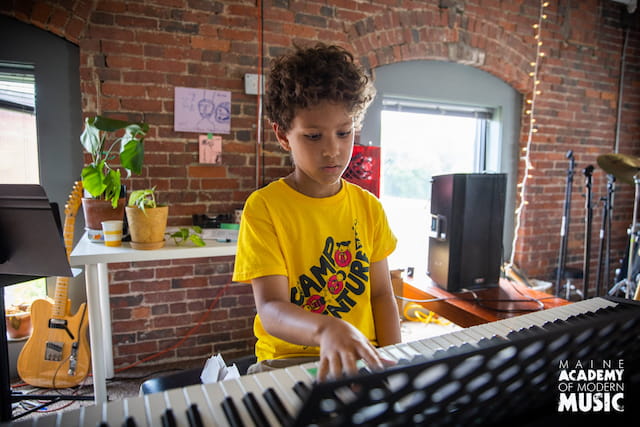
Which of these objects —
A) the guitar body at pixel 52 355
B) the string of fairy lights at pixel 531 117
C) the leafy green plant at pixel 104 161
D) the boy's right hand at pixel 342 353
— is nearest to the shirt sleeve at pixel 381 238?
the boy's right hand at pixel 342 353

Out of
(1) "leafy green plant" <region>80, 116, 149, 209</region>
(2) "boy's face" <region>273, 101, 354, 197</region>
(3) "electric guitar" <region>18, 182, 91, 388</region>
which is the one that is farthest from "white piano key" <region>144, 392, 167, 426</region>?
(3) "electric guitar" <region>18, 182, 91, 388</region>

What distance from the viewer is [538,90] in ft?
10.8

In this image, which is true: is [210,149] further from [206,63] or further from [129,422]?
[129,422]

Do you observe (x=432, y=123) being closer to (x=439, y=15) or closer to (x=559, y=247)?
(x=439, y=15)

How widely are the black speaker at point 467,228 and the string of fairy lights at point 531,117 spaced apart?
179 centimetres

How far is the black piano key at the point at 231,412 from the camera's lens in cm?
44

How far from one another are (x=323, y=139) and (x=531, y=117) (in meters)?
3.08

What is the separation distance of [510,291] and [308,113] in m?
1.47

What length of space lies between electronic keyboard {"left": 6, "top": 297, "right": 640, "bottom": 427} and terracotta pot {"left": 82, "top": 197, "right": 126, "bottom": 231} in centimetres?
145

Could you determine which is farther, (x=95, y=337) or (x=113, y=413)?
(x=95, y=337)

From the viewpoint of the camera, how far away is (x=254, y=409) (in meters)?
0.46

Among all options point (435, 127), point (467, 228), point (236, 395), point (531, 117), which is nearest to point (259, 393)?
point (236, 395)

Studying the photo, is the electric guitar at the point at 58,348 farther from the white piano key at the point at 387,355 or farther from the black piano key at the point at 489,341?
the black piano key at the point at 489,341

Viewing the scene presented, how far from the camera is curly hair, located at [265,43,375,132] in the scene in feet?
3.02
